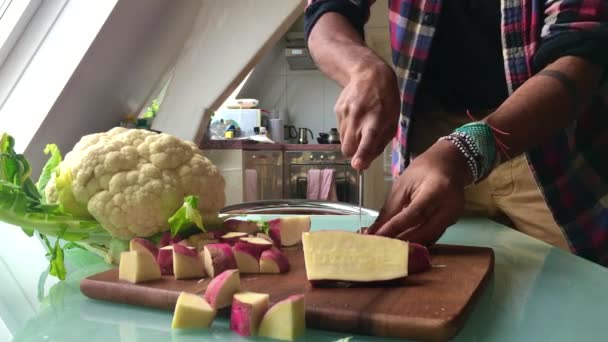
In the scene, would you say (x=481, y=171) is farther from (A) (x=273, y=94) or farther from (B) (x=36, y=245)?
(A) (x=273, y=94)

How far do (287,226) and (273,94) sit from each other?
14.4 ft

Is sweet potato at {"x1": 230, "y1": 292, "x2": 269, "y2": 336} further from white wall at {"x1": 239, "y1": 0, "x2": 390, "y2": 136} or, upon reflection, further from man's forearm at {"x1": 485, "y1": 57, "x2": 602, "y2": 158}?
white wall at {"x1": 239, "y1": 0, "x2": 390, "y2": 136}

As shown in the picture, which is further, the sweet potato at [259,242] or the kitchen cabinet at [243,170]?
the kitchen cabinet at [243,170]

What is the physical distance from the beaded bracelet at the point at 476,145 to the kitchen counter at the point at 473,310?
5.2 inches

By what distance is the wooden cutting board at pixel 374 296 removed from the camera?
1.51 feet

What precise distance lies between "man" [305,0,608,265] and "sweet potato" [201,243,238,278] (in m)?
0.22

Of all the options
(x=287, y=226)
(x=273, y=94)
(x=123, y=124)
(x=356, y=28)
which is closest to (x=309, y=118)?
(x=273, y=94)

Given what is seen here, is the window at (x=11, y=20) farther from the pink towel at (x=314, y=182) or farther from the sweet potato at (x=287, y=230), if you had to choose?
the pink towel at (x=314, y=182)

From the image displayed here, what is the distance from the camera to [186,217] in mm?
691

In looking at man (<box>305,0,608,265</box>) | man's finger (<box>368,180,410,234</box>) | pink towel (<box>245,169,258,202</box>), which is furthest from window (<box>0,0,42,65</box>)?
pink towel (<box>245,169,258,202</box>)

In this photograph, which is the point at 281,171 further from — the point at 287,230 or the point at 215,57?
the point at 287,230

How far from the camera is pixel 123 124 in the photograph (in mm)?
2051

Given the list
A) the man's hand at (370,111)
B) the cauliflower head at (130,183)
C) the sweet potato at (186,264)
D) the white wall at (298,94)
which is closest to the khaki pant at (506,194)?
the man's hand at (370,111)

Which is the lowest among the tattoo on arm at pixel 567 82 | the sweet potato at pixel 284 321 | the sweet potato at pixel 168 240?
the sweet potato at pixel 168 240
